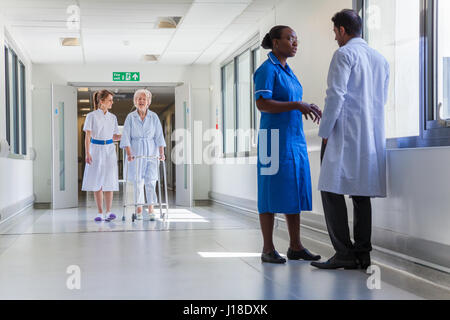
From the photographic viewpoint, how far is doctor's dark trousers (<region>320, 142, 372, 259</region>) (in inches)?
133

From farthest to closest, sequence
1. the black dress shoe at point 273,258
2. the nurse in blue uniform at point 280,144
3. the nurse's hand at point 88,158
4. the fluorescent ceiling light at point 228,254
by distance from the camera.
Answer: the nurse's hand at point 88,158
the fluorescent ceiling light at point 228,254
the black dress shoe at point 273,258
the nurse in blue uniform at point 280,144

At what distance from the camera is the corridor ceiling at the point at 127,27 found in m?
6.44

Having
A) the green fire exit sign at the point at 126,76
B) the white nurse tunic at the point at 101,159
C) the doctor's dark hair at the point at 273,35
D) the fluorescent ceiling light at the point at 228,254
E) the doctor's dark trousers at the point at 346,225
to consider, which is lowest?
the fluorescent ceiling light at the point at 228,254

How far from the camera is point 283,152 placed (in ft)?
11.8

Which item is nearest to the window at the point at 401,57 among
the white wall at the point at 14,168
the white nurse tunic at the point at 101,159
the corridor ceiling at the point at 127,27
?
the corridor ceiling at the point at 127,27

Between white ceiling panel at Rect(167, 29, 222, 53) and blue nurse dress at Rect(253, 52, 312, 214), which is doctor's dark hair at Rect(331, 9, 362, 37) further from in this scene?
white ceiling panel at Rect(167, 29, 222, 53)

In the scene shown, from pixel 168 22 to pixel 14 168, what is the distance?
2788 millimetres

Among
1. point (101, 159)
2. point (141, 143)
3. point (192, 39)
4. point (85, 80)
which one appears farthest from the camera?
point (85, 80)

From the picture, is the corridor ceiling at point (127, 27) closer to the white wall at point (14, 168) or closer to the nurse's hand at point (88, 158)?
the white wall at point (14, 168)

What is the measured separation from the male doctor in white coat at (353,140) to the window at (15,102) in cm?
528

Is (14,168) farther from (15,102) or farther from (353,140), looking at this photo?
(353,140)

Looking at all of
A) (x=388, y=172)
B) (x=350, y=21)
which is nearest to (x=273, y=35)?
(x=350, y=21)

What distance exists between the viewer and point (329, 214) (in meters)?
3.44
